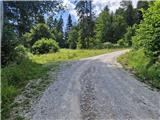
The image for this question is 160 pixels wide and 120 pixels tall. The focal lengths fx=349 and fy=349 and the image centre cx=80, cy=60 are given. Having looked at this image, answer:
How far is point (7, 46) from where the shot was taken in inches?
945

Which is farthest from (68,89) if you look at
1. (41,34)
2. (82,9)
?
(82,9)

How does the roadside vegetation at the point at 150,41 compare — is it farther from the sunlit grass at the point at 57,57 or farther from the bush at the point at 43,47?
the bush at the point at 43,47

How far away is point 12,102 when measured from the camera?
46.5 ft

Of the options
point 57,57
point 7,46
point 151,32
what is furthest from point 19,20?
point 151,32

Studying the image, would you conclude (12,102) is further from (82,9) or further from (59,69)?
(82,9)

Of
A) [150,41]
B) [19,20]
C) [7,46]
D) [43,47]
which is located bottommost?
[43,47]

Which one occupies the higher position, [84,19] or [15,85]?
[84,19]

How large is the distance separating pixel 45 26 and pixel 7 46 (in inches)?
1265

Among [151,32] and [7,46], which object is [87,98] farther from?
[151,32]

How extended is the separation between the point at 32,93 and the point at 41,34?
4124 centimetres

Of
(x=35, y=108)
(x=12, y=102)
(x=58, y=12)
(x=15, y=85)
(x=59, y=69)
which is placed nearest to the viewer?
(x=35, y=108)


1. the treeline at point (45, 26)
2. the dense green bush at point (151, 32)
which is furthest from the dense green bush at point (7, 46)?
the dense green bush at point (151, 32)

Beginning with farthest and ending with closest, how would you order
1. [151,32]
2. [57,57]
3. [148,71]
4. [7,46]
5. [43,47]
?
[43,47] → [57,57] → [151,32] → [7,46] → [148,71]

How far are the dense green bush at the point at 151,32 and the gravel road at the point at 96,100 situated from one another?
551 centimetres
